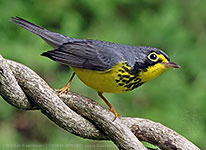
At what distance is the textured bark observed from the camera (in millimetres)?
2512

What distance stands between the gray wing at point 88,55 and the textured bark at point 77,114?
26.0 inches

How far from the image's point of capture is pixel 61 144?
4645 millimetres

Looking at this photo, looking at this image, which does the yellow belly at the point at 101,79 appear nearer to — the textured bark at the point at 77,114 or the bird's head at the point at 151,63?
the bird's head at the point at 151,63

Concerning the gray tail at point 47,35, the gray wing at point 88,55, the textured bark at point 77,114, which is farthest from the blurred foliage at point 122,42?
the textured bark at point 77,114

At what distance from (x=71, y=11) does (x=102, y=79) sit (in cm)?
279

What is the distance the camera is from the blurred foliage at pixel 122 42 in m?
4.96

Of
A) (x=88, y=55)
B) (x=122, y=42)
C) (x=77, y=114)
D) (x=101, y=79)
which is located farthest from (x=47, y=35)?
(x=122, y=42)

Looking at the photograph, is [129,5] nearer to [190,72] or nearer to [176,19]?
[176,19]

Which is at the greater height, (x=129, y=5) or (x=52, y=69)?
(x=129, y=5)

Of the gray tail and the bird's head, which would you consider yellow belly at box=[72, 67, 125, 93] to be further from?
the gray tail

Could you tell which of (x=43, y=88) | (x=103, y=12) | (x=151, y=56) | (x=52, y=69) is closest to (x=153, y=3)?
(x=103, y=12)

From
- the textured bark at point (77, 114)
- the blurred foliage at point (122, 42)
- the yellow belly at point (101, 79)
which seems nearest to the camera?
the textured bark at point (77, 114)

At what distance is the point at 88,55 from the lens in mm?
3684

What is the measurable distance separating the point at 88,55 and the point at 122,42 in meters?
2.01
